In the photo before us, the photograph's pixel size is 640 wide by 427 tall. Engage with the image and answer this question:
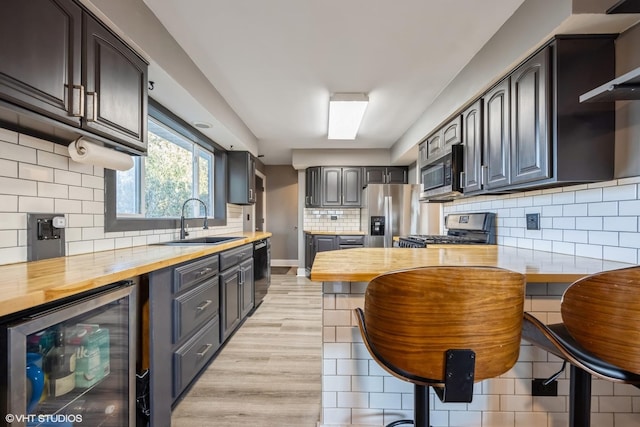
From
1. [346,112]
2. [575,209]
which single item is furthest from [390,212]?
[575,209]

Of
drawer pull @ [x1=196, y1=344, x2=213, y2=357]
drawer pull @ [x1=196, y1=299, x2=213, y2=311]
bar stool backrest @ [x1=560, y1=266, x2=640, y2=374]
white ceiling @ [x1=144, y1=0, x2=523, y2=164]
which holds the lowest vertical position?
drawer pull @ [x1=196, y1=344, x2=213, y2=357]

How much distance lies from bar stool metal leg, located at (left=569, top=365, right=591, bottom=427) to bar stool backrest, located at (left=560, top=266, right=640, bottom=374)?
0.60 feet

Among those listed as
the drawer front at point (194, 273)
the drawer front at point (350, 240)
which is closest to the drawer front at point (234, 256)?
the drawer front at point (194, 273)

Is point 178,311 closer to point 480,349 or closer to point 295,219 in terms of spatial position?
point 480,349

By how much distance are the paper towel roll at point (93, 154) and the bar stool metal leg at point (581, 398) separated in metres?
2.18

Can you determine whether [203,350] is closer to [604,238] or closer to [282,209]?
[604,238]

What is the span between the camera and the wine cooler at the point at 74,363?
0.74m

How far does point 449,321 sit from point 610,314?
0.45 m

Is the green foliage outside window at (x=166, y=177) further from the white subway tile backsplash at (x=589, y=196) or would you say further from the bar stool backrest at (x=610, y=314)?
the white subway tile backsplash at (x=589, y=196)

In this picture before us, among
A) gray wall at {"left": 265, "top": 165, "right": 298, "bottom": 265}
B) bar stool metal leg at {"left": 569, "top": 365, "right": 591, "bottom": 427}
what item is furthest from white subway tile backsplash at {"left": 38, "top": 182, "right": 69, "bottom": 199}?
gray wall at {"left": 265, "top": 165, "right": 298, "bottom": 265}

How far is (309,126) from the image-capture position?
149 inches

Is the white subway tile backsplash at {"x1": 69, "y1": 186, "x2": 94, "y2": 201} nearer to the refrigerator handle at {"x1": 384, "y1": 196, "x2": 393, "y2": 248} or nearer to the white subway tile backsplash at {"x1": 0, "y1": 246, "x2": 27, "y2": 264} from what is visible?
the white subway tile backsplash at {"x1": 0, "y1": 246, "x2": 27, "y2": 264}

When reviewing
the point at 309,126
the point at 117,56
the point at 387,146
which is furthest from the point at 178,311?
the point at 387,146

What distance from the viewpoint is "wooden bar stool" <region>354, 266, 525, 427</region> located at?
737mm
